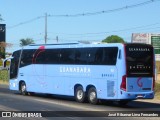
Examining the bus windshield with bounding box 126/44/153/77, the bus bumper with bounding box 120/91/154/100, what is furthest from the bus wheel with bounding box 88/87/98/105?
the bus windshield with bounding box 126/44/153/77

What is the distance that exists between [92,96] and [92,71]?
1.27 meters

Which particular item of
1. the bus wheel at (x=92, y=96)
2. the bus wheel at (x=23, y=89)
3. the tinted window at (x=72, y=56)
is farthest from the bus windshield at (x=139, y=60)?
the bus wheel at (x=23, y=89)

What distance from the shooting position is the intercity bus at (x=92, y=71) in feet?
76.5

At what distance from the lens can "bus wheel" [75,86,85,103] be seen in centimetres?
2575

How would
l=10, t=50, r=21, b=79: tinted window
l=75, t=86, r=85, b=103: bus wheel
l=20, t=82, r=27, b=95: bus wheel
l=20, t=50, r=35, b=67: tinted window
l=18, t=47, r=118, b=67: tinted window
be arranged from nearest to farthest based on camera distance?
l=18, t=47, r=118, b=67: tinted window < l=75, t=86, r=85, b=103: bus wheel < l=20, t=50, r=35, b=67: tinted window < l=20, t=82, r=27, b=95: bus wheel < l=10, t=50, r=21, b=79: tinted window

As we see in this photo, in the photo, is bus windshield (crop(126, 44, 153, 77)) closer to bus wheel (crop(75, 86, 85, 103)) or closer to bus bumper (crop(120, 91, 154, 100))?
bus bumper (crop(120, 91, 154, 100))

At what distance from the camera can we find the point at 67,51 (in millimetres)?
27188

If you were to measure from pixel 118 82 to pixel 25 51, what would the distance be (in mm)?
10093

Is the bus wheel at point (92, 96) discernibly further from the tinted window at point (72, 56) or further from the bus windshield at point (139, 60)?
the bus windshield at point (139, 60)

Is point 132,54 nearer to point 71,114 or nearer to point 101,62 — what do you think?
point 101,62

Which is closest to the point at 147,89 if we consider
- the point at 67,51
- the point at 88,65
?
the point at 88,65

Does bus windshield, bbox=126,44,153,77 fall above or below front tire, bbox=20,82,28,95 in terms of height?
above

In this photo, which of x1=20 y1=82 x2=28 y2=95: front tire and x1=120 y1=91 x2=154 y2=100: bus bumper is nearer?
x1=120 y1=91 x2=154 y2=100: bus bumper

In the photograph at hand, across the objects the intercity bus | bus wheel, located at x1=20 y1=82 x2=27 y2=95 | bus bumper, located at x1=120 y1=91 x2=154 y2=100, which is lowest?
bus wheel, located at x1=20 y1=82 x2=27 y2=95
